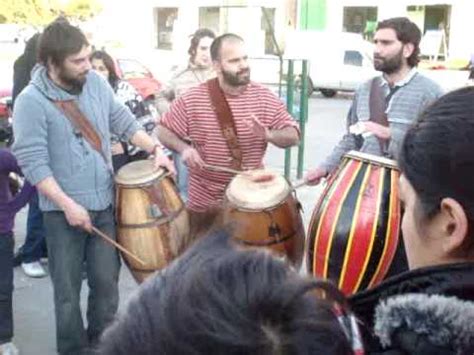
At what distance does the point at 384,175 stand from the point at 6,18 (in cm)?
3134

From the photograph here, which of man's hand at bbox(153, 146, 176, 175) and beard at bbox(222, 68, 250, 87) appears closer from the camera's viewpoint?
man's hand at bbox(153, 146, 176, 175)

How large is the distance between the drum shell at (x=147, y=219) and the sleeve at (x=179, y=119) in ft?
1.63

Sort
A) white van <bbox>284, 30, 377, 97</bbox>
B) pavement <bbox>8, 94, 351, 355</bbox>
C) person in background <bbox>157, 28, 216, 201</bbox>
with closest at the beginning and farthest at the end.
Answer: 1. pavement <bbox>8, 94, 351, 355</bbox>
2. person in background <bbox>157, 28, 216, 201</bbox>
3. white van <bbox>284, 30, 377, 97</bbox>

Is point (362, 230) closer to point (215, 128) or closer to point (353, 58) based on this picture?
point (215, 128)

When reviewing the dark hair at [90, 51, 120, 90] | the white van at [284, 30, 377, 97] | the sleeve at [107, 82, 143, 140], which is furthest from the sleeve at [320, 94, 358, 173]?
the white van at [284, 30, 377, 97]

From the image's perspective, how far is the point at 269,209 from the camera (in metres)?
3.74

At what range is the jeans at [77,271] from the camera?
3.73 m

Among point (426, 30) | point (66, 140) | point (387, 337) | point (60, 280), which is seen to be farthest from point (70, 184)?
point (426, 30)

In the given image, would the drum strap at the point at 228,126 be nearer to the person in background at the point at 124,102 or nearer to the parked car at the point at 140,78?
the person in background at the point at 124,102

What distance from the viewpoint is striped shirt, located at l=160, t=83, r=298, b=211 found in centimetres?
415

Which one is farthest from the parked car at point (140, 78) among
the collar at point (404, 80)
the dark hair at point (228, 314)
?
the dark hair at point (228, 314)

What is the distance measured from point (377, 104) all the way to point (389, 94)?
8 cm

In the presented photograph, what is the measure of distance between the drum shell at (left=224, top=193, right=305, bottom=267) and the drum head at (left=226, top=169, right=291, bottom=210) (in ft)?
0.08

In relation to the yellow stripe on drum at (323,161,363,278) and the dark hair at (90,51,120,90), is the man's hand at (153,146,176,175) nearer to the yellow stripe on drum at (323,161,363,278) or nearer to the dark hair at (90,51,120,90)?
the yellow stripe on drum at (323,161,363,278)
